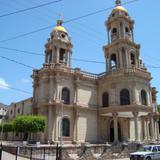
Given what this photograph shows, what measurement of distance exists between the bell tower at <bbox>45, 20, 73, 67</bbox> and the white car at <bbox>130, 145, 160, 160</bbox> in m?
23.6

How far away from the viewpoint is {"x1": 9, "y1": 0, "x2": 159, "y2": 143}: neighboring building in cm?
3597

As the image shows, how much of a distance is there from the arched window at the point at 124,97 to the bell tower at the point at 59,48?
1122cm

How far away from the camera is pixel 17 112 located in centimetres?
5294

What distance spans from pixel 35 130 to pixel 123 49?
21490 mm

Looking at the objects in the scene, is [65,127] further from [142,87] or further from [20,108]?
[20,108]

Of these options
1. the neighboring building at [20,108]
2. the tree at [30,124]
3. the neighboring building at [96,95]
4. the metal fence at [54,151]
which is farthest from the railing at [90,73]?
the metal fence at [54,151]

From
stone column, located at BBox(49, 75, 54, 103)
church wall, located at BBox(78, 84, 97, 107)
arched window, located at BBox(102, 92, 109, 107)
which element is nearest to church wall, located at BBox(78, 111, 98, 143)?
church wall, located at BBox(78, 84, 97, 107)

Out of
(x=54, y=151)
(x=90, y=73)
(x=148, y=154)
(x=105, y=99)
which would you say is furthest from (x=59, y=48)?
(x=148, y=154)

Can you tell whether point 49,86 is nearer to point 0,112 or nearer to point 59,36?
point 59,36

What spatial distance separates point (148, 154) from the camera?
1959 cm

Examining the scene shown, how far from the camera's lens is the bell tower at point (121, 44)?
41.1 meters

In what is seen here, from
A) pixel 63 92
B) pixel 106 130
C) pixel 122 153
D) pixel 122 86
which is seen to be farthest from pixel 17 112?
pixel 122 153

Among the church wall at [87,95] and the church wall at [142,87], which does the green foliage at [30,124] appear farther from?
the church wall at [142,87]

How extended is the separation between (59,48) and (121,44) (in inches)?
455
